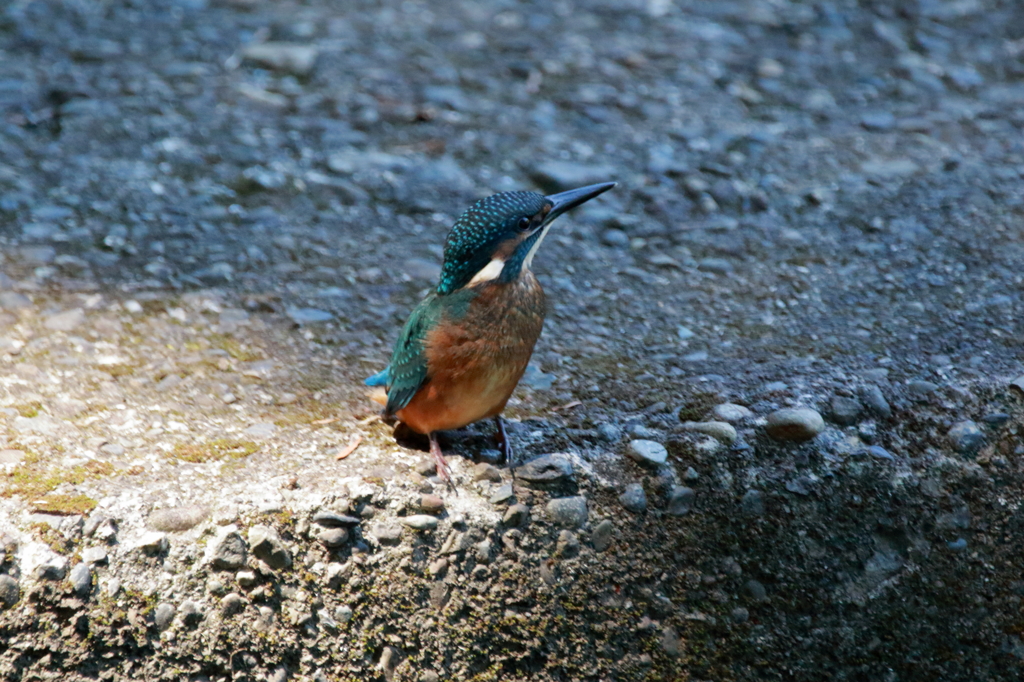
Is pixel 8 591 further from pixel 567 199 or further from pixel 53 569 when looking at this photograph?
pixel 567 199

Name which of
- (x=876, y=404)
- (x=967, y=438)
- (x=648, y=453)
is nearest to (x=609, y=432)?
(x=648, y=453)

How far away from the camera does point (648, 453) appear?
2709 millimetres

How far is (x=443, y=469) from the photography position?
2.65m

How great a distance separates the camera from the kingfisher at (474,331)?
2.61 m

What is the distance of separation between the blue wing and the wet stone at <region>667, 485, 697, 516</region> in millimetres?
844

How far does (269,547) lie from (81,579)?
43cm

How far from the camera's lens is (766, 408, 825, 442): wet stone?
108 inches

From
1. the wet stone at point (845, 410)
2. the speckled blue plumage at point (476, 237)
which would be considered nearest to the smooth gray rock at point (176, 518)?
the speckled blue plumage at point (476, 237)

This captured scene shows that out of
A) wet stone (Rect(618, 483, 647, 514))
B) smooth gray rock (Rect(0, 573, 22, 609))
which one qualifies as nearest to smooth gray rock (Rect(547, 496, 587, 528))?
wet stone (Rect(618, 483, 647, 514))

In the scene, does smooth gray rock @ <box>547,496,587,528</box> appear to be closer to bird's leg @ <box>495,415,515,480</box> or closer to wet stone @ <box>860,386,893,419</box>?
bird's leg @ <box>495,415,515,480</box>

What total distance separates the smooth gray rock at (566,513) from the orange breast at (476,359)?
301 mm

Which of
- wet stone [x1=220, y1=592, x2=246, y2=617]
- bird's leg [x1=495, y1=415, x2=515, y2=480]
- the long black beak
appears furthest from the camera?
the long black beak

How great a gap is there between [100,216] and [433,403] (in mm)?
1949

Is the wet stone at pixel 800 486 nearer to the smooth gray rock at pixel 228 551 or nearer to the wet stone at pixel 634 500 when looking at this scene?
the wet stone at pixel 634 500
